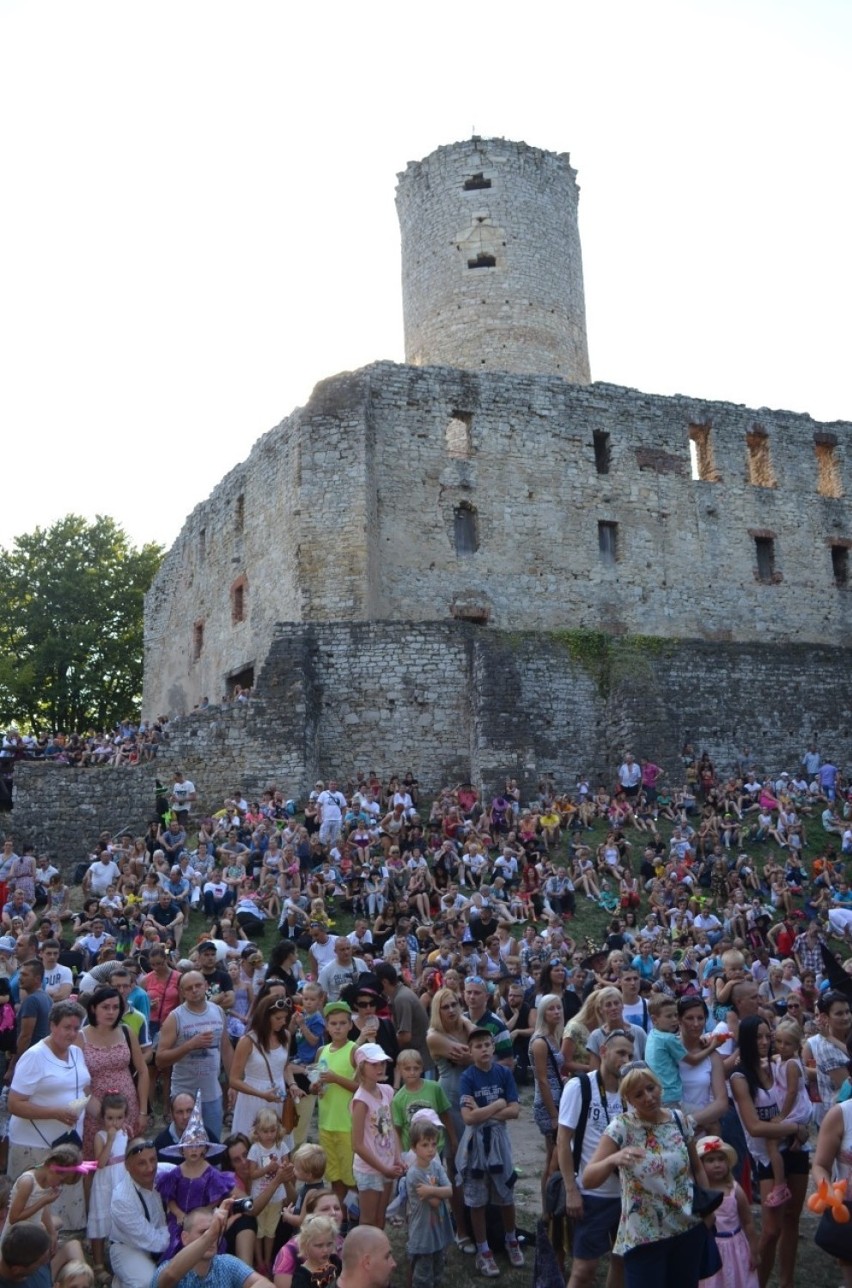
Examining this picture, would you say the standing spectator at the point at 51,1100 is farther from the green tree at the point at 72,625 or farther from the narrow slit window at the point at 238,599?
the green tree at the point at 72,625

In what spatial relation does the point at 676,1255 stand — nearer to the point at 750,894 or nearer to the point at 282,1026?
the point at 282,1026

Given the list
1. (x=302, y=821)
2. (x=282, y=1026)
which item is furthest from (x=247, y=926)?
(x=282, y=1026)

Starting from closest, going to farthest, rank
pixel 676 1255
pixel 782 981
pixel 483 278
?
pixel 676 1255 → pixel 782 981 → pixel 483 278

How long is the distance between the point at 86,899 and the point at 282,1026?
10601 mm

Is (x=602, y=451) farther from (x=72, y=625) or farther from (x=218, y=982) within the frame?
Answer: (x=218, y=982)

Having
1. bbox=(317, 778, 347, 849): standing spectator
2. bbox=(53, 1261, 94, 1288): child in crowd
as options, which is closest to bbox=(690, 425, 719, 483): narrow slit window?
bbox=(317, 778, 347, 849): standing spectator

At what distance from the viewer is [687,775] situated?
25.0m

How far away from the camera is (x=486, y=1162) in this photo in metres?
8.09

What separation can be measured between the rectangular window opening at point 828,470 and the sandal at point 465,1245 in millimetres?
27994

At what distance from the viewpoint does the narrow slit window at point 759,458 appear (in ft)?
107

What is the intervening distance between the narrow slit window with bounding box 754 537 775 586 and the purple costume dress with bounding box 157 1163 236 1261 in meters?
26.9

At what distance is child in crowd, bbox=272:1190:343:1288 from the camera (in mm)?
6031

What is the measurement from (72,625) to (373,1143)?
34.2 meters

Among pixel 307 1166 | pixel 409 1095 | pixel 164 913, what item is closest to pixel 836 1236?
pixel 307 1166
